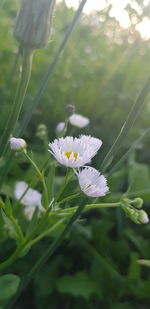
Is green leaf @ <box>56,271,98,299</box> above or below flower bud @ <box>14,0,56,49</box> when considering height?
below

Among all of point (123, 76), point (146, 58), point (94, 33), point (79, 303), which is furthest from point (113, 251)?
point (94, 33)

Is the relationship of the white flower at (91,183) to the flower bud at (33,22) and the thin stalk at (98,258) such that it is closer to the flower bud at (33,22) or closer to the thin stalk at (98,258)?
the flower bud at (33,22)

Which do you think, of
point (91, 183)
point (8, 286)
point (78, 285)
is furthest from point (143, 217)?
point (78, 285)

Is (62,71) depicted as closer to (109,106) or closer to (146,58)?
(109,106)

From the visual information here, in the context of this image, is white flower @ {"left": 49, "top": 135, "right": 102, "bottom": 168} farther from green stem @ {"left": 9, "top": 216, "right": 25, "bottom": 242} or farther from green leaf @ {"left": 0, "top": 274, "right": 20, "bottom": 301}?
green leaf @ {"left": 0, "top": 274, "right": 20, "bottom": 301}

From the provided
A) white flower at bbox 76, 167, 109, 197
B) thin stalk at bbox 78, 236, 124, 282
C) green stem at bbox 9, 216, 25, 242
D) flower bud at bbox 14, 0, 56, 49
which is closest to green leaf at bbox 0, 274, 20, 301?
green stem at bbox 9, 216, 25, 242

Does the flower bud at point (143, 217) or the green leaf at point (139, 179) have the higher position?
the flower bud at point (143, 217)

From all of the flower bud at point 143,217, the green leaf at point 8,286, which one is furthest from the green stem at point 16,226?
the flower bud at point 143,217
